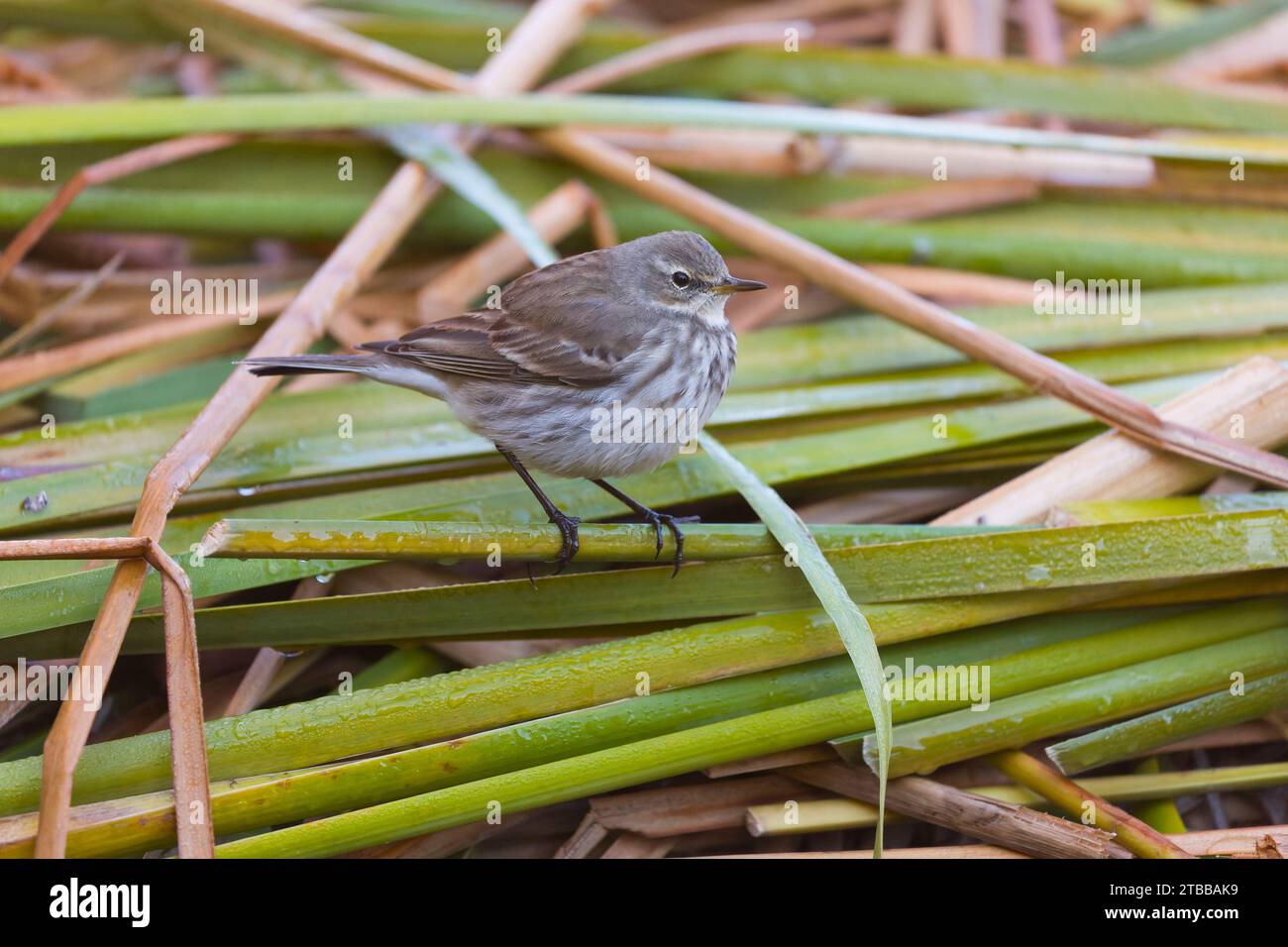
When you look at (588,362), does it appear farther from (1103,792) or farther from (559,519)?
(1103,792)

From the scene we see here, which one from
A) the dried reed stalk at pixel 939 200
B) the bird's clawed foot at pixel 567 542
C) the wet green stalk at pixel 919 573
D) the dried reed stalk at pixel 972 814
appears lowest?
the dried reed stalk at pixel 972 814

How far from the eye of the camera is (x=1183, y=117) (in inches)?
197

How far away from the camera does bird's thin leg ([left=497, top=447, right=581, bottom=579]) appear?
3209 millimetres

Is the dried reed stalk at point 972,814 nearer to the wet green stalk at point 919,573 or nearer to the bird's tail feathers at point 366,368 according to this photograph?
the wet green stalk at point 919,573

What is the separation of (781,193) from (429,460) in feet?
6.89

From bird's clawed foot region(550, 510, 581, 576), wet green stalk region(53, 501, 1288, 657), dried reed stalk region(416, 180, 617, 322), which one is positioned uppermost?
dried reed stalk region(416, 180, 617, 322)

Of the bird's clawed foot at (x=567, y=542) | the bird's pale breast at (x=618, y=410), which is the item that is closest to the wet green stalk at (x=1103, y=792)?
the bird's clawed foot at (x=567, y=542)

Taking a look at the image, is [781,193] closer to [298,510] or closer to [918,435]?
[918,435]

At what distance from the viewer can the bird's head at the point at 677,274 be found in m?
3.72

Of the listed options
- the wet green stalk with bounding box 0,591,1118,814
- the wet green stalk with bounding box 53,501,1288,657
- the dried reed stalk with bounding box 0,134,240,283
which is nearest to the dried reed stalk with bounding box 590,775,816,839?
the wet green stalk with bounding box 0,591,1118,814

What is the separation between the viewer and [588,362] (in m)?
3.57

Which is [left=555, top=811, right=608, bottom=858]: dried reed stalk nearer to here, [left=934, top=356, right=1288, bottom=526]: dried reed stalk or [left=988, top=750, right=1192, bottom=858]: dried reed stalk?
[left=988, top=750, right=1192, bottom=858]: dried reed stalk

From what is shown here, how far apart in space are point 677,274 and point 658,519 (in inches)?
32.0
